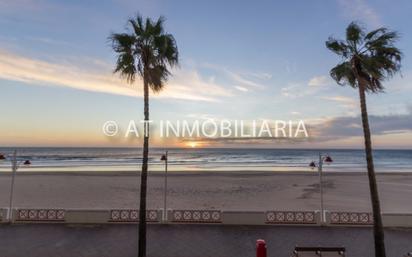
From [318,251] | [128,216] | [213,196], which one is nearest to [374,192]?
[318,251]

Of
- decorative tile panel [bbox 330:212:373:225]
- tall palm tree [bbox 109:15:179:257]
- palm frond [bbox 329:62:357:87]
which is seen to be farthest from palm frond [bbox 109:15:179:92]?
decorative tile panel [bbox 330:212:373:225]

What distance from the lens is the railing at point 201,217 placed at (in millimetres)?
12961

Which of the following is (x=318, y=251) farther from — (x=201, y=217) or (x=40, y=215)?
(x=40, y=215)

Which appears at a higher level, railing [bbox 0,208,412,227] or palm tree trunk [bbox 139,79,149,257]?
palm tree trunk [bbox 139,79,149,257]

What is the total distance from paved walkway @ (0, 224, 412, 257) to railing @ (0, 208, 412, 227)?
36 centimetres

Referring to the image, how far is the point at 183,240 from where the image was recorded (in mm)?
11273

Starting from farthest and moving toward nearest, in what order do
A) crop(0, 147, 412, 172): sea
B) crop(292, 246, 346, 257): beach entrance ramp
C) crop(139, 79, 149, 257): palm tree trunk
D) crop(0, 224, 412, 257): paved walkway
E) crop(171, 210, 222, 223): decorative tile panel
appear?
crop(0, 147, 412, 172): sea → crop(171, 210, 222, 223): decorative tile panel → crop(0, 224, 412, 257): paved walkway → crop(139, 79, 149, 257): palm tree trunk → crop(292, 246, 346, 257): beach entrance ramp

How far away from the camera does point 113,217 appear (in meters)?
13.3

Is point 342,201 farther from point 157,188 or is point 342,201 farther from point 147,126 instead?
point 147,126

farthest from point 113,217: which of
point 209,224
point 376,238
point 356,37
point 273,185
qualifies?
point 273,185

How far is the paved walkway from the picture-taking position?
1009cm

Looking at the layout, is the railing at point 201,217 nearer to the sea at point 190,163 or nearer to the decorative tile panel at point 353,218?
the decorative tile panel at point 353,218

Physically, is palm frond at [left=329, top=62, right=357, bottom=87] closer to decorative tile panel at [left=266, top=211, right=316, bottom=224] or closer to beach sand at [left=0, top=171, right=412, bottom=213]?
decorative tile panel at [left=266, top=211, right=316, bottom=224]

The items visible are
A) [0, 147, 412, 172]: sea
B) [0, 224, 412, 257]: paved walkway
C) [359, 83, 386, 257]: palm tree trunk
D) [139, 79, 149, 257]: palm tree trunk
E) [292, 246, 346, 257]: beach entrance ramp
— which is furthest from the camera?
[0, 147, 412, 172]: sea
